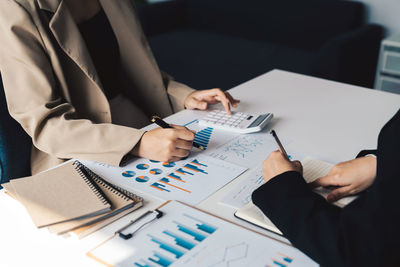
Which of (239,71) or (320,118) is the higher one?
(320,118)

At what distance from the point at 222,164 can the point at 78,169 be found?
35 centimetres

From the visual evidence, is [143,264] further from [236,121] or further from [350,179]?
[236,121]

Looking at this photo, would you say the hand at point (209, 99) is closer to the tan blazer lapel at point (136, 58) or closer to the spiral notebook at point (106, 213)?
the tan blazer lapel at point (136, 58)

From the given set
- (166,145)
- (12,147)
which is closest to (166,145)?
(166,145)

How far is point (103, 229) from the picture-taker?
0.79m

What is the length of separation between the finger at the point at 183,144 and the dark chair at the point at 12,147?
0.55 metres

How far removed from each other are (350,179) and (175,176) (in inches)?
15.5

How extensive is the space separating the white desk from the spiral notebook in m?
0.01

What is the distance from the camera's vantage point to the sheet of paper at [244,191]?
0.86 m

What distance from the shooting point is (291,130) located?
1.20m

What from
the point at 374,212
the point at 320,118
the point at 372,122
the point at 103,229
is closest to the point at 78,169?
the point at 103,229

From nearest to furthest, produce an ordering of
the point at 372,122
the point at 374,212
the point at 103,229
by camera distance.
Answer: the point at 374,212 → the point at 103,229 → the point at 372,122

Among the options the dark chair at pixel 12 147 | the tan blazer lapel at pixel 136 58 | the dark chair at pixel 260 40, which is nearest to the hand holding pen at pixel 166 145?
the dark chair at pixel 12 147

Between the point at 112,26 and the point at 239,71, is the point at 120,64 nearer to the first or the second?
the point at 112,26
